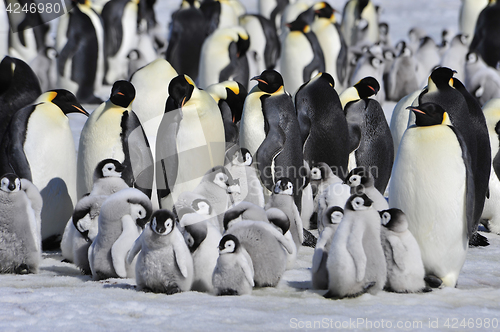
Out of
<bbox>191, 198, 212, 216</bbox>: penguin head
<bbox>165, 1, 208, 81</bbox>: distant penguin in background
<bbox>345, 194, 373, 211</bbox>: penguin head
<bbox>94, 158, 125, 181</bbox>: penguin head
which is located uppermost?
<bbox>165, 1, 208, 81</bbox>: distant penguin in background

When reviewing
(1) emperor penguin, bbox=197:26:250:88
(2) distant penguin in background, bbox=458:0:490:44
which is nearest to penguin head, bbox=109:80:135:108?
(1) emperor penguin, bbox=197:26:250:88

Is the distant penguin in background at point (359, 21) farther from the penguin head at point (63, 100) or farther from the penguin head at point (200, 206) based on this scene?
the penguin head at point (200, 206)

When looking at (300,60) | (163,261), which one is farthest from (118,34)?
(163,261)

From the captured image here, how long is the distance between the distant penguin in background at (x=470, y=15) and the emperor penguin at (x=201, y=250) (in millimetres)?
15155

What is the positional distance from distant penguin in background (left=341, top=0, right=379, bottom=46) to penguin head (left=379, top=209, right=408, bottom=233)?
14.2m

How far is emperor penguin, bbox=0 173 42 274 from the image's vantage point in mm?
4035

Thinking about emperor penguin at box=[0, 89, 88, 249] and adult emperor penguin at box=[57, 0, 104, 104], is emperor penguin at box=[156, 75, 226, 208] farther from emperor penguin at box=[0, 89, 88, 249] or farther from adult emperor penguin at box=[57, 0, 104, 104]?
adult emperor penguin at box=[57, 0, 104, 104]

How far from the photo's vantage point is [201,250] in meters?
3.87

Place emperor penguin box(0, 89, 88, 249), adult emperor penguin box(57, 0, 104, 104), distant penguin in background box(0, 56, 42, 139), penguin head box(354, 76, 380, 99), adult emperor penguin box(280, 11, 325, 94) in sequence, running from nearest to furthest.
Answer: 1. emperor penguin box(0, 89, 88, 249)
2. distant penguin in background box(0, 56, 42, 139)
3. penguin head box(354, 76, 380, 99)
4. adult emperor penguin box(57, 0, 104, 104)
5. adult emperor penguin box(280, 11, 325, 94)

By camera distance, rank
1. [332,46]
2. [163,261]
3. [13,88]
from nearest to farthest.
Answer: [163,261] → [13,88] → [332,46]

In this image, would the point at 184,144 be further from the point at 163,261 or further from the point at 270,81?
the point at 163,261

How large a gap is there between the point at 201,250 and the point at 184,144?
181cm

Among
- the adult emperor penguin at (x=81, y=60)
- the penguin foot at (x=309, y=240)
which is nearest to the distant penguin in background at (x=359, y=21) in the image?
the adult emperor penguin at (x=81, y=60)

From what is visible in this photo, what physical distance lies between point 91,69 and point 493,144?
7632 millimetres
